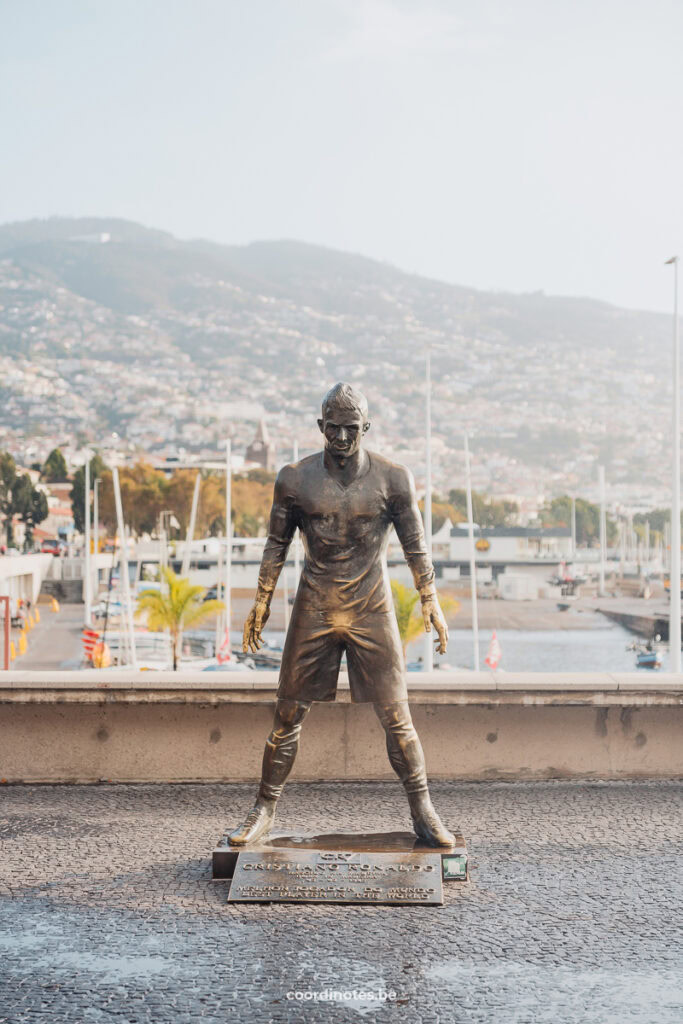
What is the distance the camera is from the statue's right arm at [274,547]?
6.51m

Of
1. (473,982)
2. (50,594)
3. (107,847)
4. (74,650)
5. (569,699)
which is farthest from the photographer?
(50,594)

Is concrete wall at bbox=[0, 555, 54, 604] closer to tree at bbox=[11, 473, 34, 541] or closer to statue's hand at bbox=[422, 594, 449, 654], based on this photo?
tree at bbox=[11, 473, 34, 541]

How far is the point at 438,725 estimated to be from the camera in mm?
→ 8570

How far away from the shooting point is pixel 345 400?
6.20m

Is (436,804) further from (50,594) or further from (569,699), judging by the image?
(50,594)

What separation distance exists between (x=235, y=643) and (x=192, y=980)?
239 ft

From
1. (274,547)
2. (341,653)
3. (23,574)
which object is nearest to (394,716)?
(341,653)

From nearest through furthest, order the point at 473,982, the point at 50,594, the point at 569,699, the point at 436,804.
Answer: the point at 473,982 → the point at 436,804 → the point at 569,699 → the point at 50,594

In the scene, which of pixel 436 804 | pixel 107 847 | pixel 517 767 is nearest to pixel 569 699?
pixel 517 767

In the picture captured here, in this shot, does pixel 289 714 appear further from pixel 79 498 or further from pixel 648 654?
pixel 79 498

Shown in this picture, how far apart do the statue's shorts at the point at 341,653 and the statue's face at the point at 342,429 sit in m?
0.91

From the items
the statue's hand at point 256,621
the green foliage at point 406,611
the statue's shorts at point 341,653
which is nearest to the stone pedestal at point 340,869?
the statue's shorts at point 341,653

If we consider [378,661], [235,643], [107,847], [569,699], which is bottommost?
[235,643]

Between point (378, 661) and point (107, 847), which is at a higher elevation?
point (378, 661)
